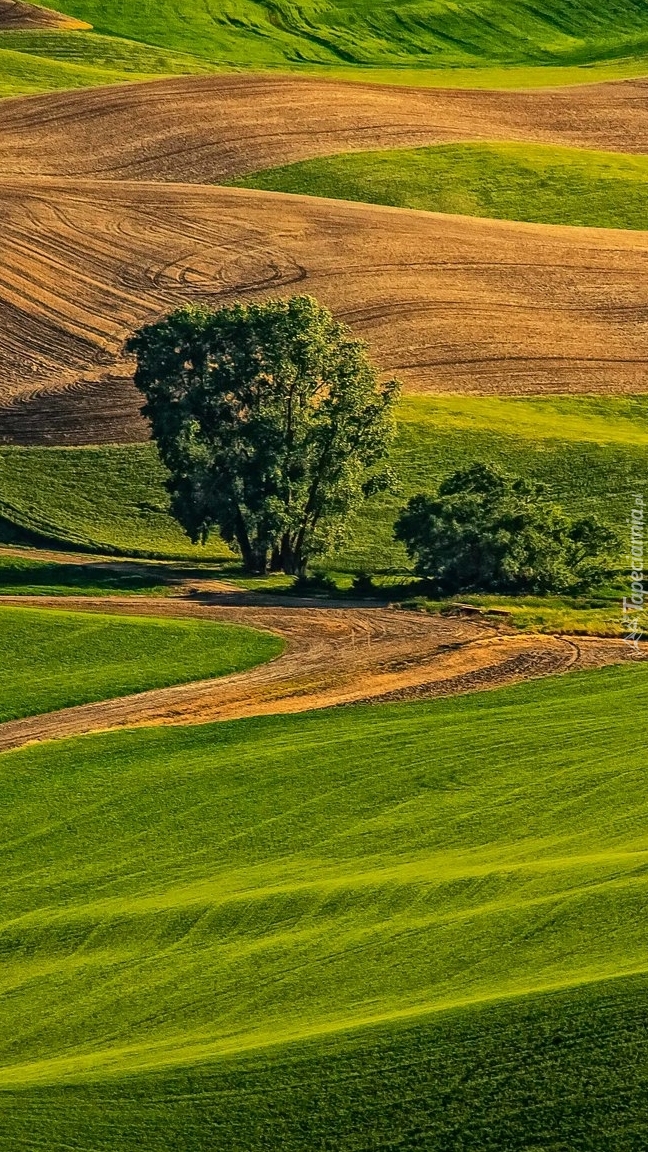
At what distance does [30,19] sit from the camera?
12569 cm

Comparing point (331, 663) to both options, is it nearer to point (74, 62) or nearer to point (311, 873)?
point (311, 873)

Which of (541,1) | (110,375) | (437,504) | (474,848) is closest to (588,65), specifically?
(541,1)

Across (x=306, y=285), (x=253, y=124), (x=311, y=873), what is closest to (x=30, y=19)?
(x=253, y=124)

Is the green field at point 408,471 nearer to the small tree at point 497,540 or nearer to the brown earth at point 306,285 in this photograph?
the brown earth at point 306,285

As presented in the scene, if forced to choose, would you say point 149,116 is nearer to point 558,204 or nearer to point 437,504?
Answer: point 558,204

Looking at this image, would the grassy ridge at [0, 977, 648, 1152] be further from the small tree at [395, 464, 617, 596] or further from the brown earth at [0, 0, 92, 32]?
the brown earth at [0, 0, 92, 32]

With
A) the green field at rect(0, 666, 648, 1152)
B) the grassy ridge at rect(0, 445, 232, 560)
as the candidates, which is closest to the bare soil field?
the grassy ridge at rect(0, 445, 232, 560)

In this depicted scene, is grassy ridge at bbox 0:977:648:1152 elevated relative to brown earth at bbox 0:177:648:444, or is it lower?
lower

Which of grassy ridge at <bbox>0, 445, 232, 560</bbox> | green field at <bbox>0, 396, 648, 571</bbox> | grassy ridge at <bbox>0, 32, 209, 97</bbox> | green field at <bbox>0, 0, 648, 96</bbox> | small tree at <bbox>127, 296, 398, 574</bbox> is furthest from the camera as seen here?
green field at <bbox>0, 0, 648, 96</bbox>

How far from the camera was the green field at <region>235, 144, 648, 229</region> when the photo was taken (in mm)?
102625

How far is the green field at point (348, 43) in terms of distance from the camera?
12125 cm

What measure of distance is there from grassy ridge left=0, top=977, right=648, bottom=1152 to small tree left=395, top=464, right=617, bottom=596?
31213 mm

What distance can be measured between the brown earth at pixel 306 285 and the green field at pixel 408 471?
2.23 m

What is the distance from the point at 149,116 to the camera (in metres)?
109
